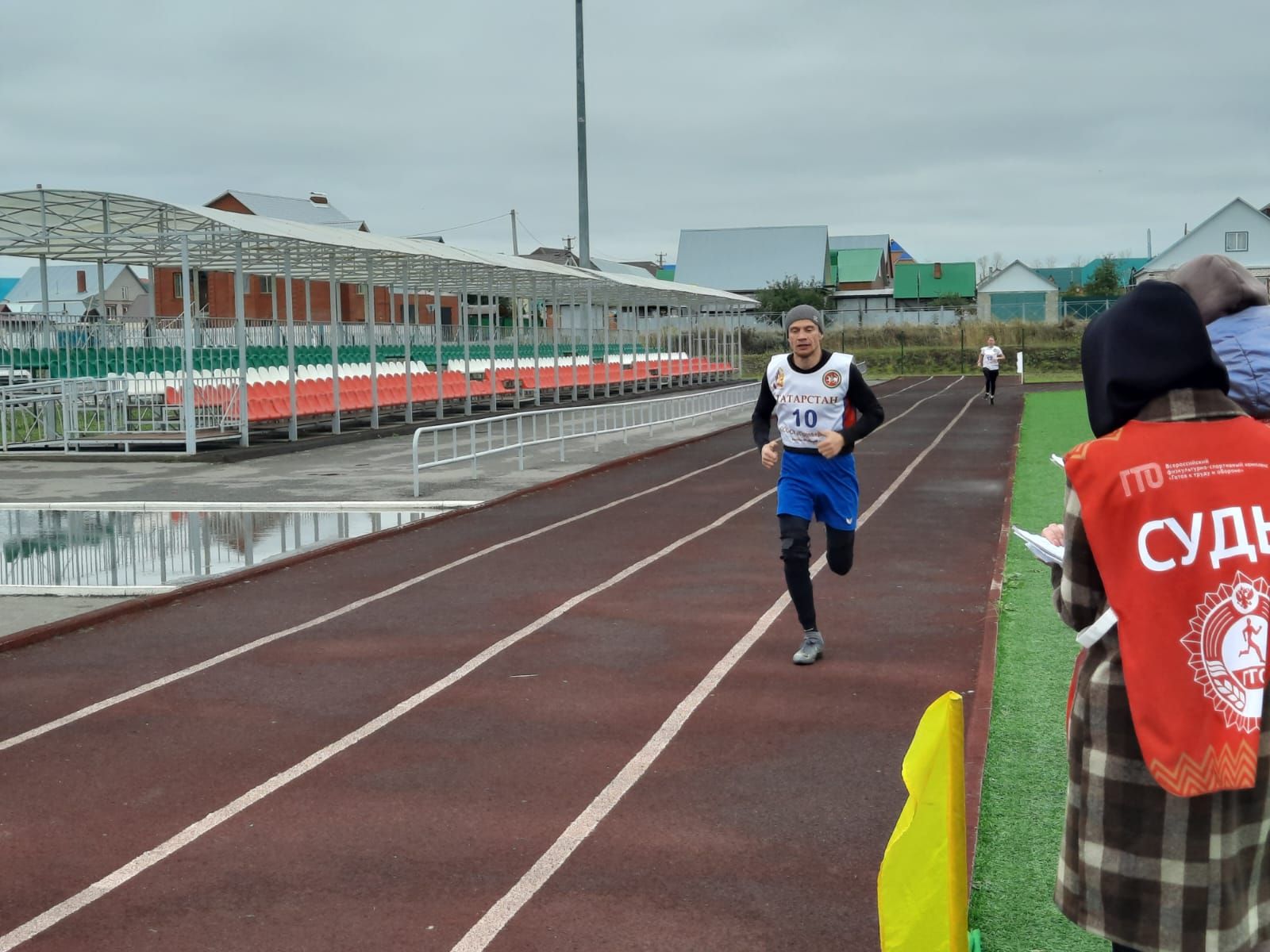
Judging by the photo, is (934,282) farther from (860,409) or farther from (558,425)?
(860,409)

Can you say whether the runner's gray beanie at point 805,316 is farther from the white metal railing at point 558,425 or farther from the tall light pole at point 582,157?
the tall light pole at point 582,157

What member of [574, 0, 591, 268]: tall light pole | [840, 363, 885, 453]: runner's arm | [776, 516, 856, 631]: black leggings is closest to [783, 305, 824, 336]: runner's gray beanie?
[840, 363, 885, 453]: runner's arm

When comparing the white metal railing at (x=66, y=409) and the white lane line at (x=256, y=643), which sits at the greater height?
the white metal railing at (x=66, y=409)

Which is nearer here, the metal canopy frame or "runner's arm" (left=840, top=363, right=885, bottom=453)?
"runner's arm" (left=840, top=363, right=885, bottom=453)

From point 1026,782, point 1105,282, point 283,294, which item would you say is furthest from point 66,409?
point 1105,282

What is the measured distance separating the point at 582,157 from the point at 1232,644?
43.3 m

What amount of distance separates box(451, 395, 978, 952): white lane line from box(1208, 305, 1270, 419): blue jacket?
8.83 ft

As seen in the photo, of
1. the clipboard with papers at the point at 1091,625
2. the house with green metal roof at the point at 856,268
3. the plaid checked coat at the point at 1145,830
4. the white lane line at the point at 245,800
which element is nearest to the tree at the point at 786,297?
the house with green metal roof at the point at 856,268

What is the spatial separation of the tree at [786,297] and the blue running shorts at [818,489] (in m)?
69.7

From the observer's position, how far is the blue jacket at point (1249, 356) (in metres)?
2.96

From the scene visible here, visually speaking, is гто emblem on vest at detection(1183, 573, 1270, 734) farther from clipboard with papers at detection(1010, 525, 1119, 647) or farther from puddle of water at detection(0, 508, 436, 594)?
puddle of water at detection(0, 508, 436, 594)

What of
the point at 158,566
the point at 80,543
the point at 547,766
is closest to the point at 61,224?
the point at 80,543

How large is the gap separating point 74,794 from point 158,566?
614 centimetres

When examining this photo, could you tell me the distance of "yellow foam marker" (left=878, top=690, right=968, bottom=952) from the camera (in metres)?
3.24
